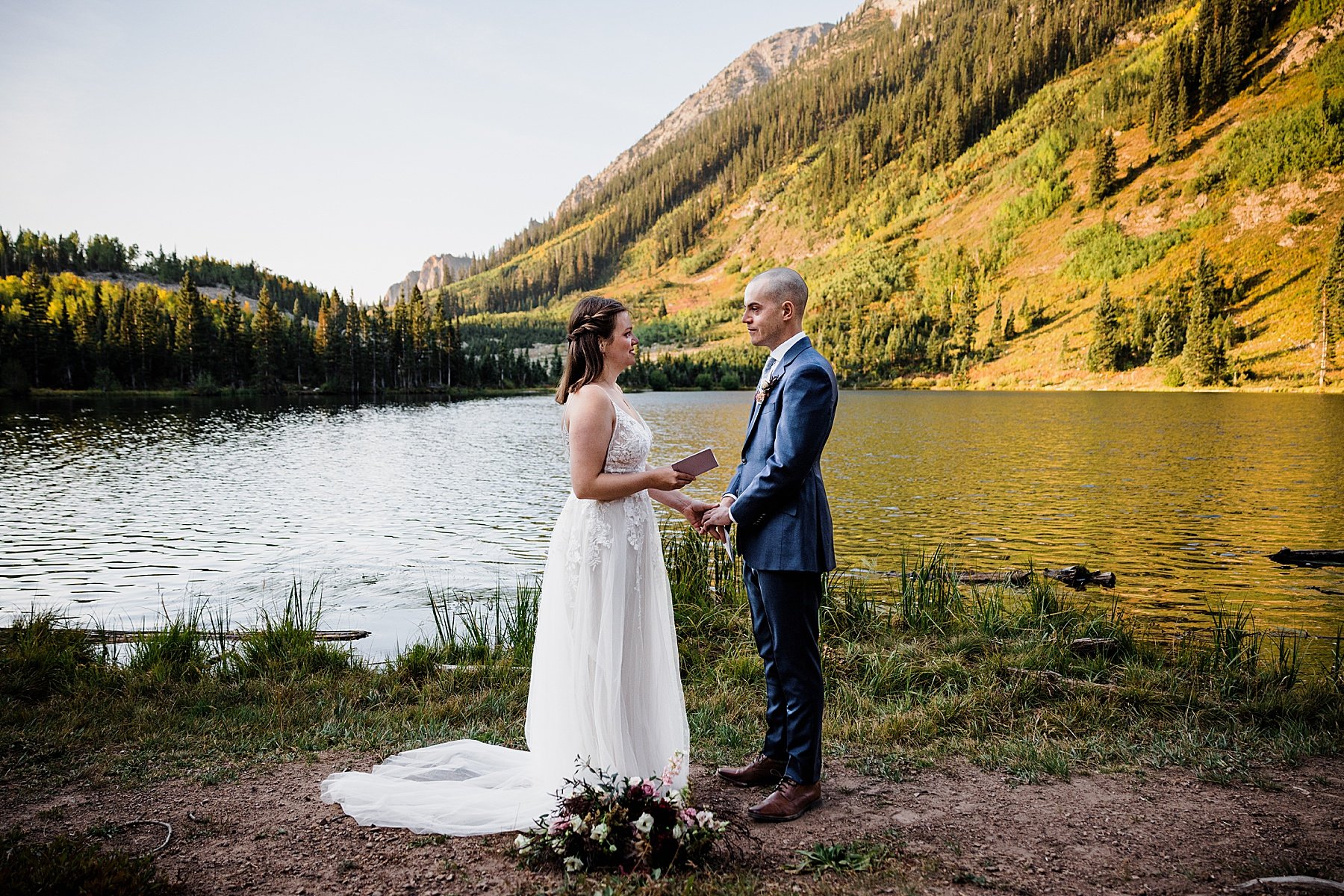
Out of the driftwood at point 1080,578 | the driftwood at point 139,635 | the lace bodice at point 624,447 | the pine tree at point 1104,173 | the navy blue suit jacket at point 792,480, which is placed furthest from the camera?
the pine tree at point 1104,173

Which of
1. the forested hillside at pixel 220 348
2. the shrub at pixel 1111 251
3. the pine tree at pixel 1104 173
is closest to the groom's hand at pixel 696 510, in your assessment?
the forested hillside at pixel 220 348

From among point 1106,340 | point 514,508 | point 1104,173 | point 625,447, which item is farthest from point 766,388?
point 1104,173

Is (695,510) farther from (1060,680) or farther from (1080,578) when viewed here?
(1080,578)

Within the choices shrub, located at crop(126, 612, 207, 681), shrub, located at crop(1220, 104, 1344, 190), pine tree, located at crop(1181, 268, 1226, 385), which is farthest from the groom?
shrub, located at crop(1220, 104, 1344, 190)

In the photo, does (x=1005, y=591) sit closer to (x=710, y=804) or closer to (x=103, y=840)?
(x=710, y=804)

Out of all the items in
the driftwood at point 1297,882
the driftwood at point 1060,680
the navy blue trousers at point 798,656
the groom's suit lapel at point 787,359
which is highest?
the groom's suit lapel at point 787,359

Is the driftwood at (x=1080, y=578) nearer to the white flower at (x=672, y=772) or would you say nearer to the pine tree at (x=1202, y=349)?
the white flower at (x=672, y=772)

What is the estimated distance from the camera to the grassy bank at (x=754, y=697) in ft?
17.0

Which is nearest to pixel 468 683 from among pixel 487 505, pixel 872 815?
pixel 872 815

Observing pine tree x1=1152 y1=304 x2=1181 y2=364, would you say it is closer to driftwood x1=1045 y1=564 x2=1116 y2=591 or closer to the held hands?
driftwood x1=1045 y1=564 x2=1116 y2=591

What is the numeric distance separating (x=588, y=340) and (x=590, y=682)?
1.98 meters

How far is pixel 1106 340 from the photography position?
84.8 metres

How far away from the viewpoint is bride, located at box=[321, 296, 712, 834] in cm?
421

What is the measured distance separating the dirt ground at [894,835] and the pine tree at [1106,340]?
9279 cm
